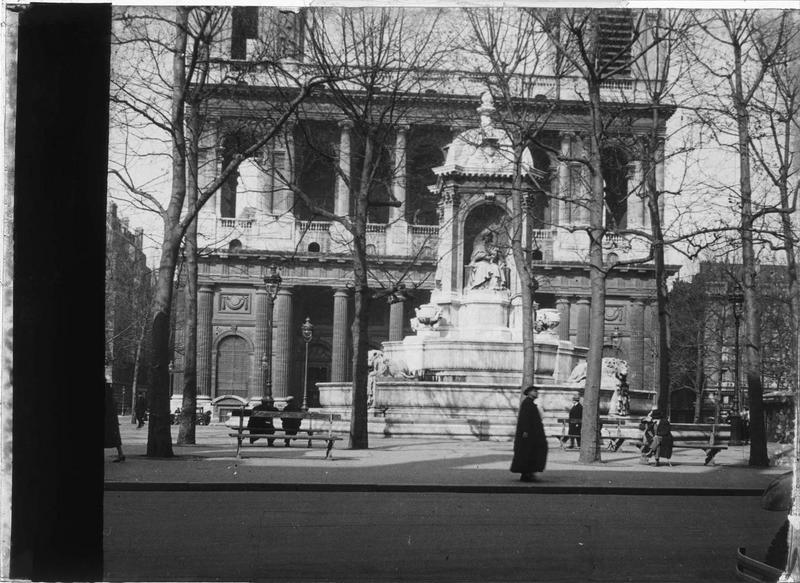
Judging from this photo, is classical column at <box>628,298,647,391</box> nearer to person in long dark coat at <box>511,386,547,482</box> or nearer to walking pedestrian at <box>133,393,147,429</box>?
walking pedestrian at <box>133,393,147,429</box>

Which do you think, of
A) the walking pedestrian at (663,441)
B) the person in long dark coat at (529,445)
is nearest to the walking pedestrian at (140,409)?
the walking pedestrian at (663,441)

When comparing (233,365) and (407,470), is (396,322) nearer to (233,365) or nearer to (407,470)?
(233,365)

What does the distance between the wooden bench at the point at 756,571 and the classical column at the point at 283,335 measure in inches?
2319

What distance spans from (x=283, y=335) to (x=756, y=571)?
61.0 meters

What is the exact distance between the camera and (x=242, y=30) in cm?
2348

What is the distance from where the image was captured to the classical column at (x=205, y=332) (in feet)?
216

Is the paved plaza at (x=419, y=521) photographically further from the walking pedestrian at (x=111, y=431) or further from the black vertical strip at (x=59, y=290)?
the black vertical strip at (x=59, y=290)

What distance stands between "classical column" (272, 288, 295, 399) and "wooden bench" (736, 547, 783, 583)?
193 feet

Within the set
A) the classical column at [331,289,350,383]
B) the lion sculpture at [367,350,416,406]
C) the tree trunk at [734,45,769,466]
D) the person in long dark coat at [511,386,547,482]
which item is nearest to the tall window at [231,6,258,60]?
the tree trunk at [734,45,769,466]

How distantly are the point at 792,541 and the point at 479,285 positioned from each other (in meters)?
25.0

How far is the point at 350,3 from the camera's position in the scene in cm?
912

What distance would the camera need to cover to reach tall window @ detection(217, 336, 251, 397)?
66.6m

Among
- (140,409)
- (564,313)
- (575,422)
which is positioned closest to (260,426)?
(575,422)

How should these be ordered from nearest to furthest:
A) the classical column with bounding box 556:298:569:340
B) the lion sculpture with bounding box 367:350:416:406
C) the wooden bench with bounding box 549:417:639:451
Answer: the wooden bench with bounding box 549:417:639:451, the lion sculpture with bounding box 367:350:416:406, the classical column with bounding box 556:298:569:340
